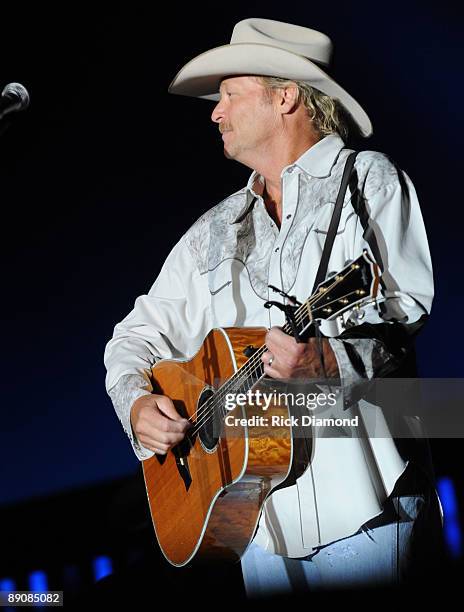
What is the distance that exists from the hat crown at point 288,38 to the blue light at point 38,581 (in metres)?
1.64

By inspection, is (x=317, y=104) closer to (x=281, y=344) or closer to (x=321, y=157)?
(x=321, y=157)

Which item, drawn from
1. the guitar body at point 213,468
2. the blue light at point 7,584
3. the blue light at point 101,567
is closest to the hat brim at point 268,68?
the guitar body at point 213,468

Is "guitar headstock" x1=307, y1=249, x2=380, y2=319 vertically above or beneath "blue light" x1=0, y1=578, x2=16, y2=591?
above

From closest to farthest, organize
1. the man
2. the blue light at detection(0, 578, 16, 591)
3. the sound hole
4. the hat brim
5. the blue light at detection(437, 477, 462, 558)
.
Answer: the man → the sound hole → the hat brim → the blue light at detection(437, 477, 462, 558) → the blue light at detection(0, 578, 16, 591)

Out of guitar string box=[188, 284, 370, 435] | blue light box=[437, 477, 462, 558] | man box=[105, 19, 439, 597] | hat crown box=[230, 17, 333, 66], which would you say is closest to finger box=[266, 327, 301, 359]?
man box=[105, 19, 439, 597]

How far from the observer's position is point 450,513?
265 cm

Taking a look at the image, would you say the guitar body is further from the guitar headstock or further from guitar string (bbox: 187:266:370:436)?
the guitar headstock

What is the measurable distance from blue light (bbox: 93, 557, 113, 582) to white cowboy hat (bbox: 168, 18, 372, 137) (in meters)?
1.42

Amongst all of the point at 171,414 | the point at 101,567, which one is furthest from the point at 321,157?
the point at 101,567

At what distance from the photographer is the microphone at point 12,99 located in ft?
5.81

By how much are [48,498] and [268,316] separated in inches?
44.2

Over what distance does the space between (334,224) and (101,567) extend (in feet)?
4.64

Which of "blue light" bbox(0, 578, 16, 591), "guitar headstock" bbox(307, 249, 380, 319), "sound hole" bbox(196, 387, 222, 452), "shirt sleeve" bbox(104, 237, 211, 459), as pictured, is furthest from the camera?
"blue light" bbox(0, 578, 16, 591)

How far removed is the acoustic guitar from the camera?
170 centimetres
